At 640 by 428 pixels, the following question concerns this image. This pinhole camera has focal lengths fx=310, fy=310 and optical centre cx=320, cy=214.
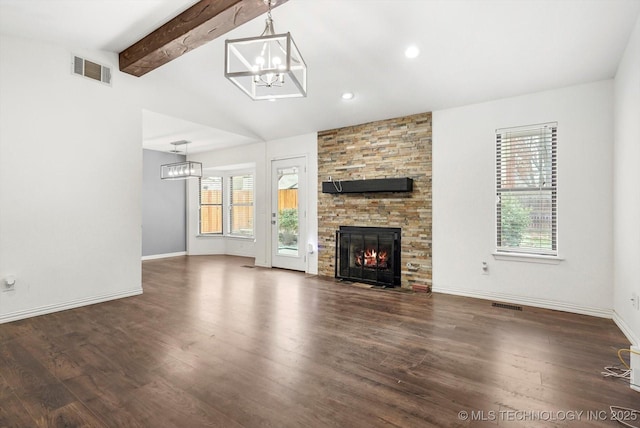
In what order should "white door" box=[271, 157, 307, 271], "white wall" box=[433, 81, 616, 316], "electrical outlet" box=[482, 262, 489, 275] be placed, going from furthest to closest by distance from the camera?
"white door" box=[271, 157, 307, 271], "electrical outlet" box=[482, 262, 489, 275], "white wall" box=[433, 81, 616, 316]

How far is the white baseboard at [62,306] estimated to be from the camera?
3.32m

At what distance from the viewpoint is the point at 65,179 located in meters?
3.70

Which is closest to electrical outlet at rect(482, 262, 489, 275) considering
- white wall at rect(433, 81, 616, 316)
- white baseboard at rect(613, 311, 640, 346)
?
white wall at rect(433, 81, 616, 316)

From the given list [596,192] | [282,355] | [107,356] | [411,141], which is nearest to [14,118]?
[107,356]

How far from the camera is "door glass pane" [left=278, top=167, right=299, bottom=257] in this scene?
6141mm

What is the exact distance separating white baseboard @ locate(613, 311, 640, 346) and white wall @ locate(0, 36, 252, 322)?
18.2 feet

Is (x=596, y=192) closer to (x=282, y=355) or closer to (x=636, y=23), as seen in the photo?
(x=636, y=23)

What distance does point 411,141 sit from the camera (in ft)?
15.7

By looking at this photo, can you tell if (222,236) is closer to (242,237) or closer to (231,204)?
(242,237)

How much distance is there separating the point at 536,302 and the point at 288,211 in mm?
4252

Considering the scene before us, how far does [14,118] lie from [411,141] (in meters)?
4.92

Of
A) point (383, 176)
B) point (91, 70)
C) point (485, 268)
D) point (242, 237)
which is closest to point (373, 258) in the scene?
point (383, 176)

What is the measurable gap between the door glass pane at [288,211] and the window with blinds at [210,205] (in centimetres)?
277

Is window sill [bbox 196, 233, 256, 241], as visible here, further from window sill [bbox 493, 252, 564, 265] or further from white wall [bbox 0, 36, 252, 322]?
window sill [bbox 493, 252, 564, 265]
